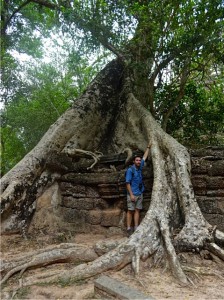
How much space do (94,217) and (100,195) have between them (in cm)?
37

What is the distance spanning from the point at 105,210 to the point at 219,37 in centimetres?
386

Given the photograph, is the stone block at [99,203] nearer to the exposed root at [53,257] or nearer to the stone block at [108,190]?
the stone block at [108,190]

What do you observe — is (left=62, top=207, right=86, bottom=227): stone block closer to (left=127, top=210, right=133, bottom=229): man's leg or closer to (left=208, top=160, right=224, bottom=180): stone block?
(left=127, top=210, right=133, bottom=229): man's leg

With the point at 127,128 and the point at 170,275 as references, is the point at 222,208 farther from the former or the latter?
the point at 127,128

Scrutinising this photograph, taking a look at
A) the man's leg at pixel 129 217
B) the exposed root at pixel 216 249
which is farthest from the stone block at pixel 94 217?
the exposed root at pixel 216 249

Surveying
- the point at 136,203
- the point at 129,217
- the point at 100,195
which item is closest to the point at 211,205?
the point at 136,203

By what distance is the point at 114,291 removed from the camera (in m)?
2.38

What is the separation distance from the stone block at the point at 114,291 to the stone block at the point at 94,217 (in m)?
2.28

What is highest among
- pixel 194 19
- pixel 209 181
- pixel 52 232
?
pixel 194 19

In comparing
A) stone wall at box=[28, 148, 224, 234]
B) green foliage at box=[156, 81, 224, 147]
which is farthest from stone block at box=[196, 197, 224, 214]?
green foliage at box=[156, 81, 224, 147]

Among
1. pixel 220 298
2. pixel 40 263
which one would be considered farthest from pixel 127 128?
pixel 220 298

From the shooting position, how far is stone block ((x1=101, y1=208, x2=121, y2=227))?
4.89 m

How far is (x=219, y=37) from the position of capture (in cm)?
571

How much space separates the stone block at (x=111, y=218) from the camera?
489 centimetres
